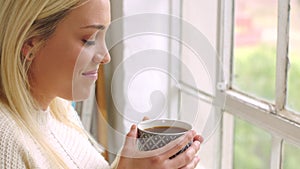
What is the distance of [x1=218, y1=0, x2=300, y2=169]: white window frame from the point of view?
1142 millimetres

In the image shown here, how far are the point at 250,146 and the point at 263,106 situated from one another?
275 mm

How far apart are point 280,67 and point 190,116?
1.32ft

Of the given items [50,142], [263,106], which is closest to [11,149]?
[50,142]

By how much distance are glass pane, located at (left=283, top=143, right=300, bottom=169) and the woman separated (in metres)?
0.42

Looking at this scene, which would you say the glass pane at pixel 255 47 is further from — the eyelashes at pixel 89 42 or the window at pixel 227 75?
the eyelashes at pixel 89 42

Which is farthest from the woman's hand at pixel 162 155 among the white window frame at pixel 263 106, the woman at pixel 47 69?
the white window frame at pixel 263 106

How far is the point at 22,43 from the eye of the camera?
85 cm

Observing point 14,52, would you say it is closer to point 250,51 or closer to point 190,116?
point 190,116

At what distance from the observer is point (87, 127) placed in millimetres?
1737

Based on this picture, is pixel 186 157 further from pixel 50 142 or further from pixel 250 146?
pixel 250 146

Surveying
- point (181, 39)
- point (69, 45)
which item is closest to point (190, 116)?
point (69, 45)

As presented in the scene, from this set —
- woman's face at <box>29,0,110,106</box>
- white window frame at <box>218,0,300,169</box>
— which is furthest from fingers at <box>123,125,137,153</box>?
white window frame at <box>218,0,300,169</box>

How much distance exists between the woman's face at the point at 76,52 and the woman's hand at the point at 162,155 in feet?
0.44

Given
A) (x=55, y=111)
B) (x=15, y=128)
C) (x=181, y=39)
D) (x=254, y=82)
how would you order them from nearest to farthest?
1. (x=15, y=128)
2. (x=55, y=111)
3. (x=254, y=82)
4. (x=181, y=39)
